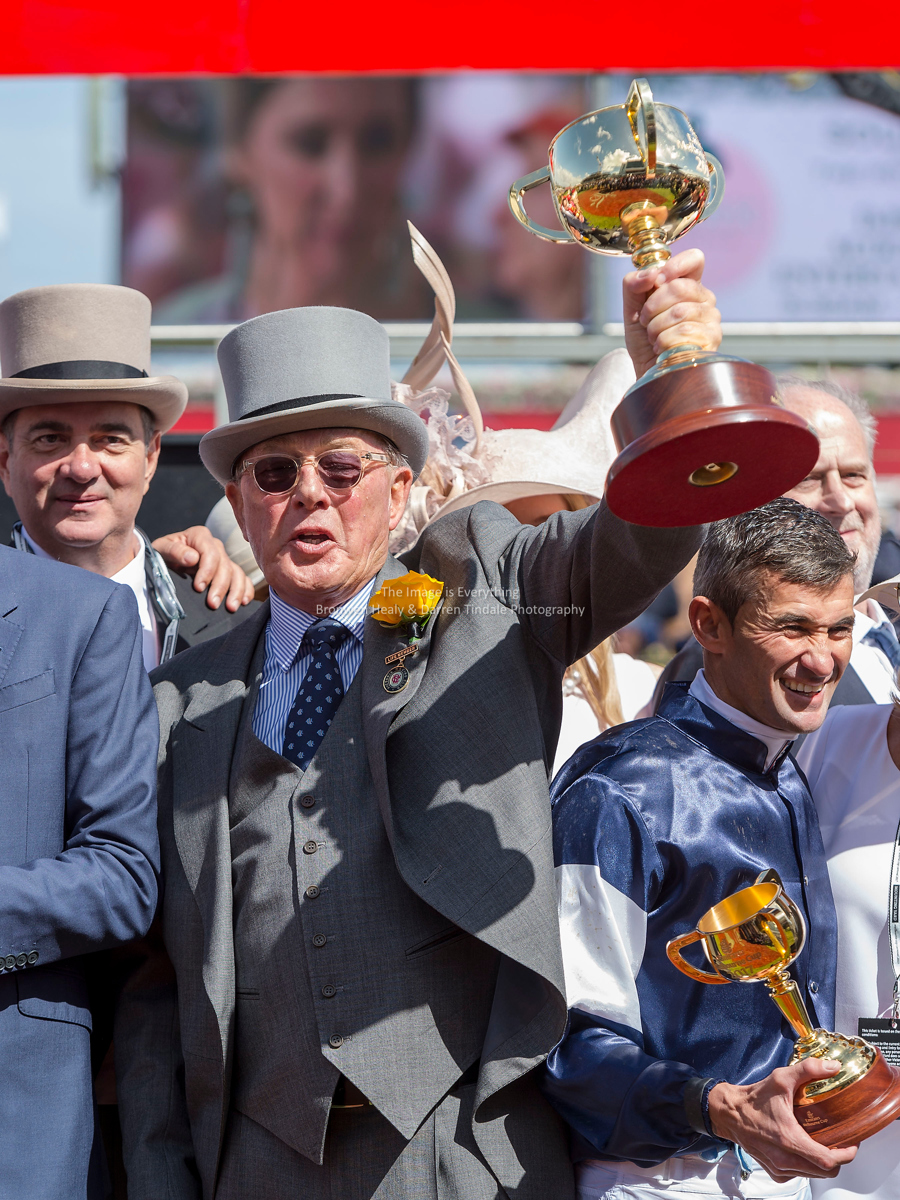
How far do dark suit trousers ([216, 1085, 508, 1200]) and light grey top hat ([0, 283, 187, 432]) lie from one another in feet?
5.60

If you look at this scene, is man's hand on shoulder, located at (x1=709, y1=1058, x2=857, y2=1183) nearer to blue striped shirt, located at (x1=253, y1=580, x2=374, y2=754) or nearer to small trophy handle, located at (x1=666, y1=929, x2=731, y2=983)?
small trophy handle, located at (x1=666, y1=929, x2=731, y2=983)

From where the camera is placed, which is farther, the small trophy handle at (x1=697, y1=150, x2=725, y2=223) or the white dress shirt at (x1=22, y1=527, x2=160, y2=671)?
the white dress shirt at (x1=22, y1=527, x2=160, y2=671)

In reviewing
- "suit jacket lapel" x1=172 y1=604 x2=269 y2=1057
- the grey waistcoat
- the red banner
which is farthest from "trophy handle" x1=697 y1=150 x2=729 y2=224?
the red banner

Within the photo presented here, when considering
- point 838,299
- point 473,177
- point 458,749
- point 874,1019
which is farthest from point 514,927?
point 473,177

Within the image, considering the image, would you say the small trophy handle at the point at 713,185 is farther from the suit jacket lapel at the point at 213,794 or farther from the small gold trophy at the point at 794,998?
the suit jacket lapel at the point at 213,794

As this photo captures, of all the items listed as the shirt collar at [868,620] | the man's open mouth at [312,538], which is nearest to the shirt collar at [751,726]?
the man's open mouth at [312,538]

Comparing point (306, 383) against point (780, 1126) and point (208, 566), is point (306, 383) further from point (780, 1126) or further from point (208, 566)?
point (780, 1126)

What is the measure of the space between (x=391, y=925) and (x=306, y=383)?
1.00 metres

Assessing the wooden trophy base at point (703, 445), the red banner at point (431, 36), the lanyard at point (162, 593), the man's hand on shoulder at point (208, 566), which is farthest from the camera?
the red banner at point (431, 36)

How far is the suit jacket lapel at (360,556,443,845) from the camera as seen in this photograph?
215cm

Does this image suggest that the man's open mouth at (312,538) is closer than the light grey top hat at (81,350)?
Yes

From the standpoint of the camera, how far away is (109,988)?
7.75 feet

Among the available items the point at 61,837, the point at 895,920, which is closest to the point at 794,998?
the point at 895,920

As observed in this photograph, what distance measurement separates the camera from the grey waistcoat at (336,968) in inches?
81.9
